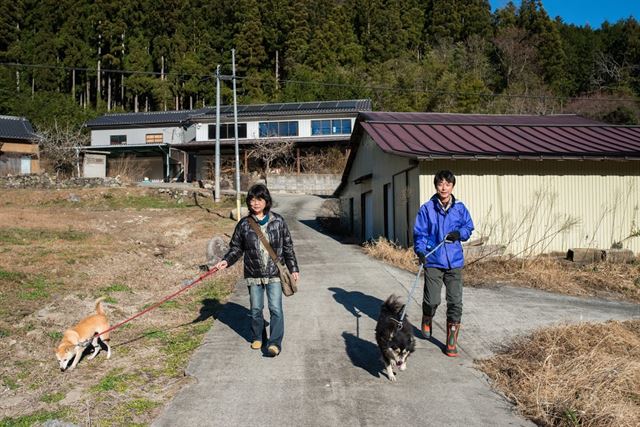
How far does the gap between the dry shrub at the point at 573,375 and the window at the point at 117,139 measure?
4014cm

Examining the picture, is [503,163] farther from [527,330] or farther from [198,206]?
[198,206]

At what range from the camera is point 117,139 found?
40375 mm

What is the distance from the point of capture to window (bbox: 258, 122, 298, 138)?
115 feet

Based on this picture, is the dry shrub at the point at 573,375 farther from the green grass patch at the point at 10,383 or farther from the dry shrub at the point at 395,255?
the dry shrub at the point at 395,255

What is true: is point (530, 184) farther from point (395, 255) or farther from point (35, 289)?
point (35, 289)

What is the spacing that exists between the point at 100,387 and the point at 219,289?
4.20 metres

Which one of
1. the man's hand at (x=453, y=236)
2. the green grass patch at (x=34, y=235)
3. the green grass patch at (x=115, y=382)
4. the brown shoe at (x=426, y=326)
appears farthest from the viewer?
the green grass patch at (x=34, y=235)

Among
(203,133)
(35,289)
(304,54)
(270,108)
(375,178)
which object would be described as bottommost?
(35,289)

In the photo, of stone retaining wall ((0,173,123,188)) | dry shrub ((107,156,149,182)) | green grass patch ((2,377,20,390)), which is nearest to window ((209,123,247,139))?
dry shrub ((107,156,149,182))

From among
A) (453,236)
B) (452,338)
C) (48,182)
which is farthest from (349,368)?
(48,182)

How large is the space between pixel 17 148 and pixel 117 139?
7402mm

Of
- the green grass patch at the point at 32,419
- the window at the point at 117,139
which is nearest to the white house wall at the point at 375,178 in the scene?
the green grass patch at the point at 32,419

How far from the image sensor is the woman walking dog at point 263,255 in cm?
482

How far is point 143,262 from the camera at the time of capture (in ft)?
35.8
